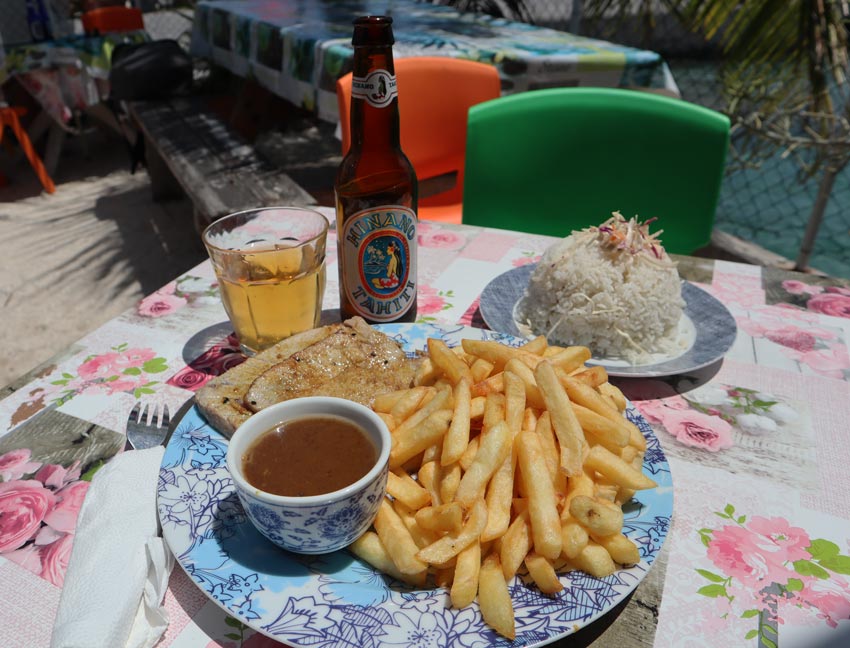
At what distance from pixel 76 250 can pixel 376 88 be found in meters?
5.70

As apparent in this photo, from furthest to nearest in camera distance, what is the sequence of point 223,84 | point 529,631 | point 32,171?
point 32,171, point 223,84, point 529,631

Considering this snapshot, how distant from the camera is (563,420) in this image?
1.15m

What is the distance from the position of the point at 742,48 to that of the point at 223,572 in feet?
16.5

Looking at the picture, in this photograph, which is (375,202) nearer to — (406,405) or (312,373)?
(312,373)

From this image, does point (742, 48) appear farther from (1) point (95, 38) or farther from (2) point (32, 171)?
(2) point (32, 171)

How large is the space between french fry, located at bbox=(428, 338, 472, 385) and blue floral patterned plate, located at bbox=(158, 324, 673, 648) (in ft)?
1.36

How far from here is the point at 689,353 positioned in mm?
1611

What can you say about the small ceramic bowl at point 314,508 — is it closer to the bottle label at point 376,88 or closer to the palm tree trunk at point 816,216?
the bottle label at point 376,88

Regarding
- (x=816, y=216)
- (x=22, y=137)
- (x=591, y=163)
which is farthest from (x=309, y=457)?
(x=22, y=137)

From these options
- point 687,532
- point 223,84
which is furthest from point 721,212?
point 687,532

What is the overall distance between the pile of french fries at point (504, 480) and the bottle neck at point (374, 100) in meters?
0.65

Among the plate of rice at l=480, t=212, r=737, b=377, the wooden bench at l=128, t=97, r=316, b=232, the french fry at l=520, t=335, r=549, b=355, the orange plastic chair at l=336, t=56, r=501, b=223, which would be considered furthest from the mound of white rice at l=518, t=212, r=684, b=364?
the wooden bench at l=128, t=97, r=316, b=232

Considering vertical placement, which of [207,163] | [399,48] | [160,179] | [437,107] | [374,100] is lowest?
[160,179]

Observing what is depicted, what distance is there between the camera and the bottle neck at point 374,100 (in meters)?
1.50
